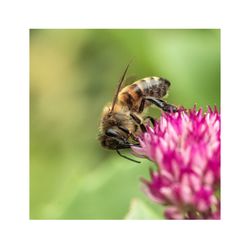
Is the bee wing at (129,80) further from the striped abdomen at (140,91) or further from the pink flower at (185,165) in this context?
the pink flower at (185,165)

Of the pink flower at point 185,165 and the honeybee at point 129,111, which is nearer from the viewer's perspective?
the pink flower at point 185,165

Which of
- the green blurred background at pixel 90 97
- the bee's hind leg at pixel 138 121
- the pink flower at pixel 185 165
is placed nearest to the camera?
the pink flower at pixel 185 165

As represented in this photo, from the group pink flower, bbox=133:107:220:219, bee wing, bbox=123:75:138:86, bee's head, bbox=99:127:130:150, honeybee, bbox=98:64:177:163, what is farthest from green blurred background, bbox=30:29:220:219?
pink flower, bbox=133:107:220:219

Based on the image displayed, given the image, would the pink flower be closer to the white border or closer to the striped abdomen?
the striped abdomen
